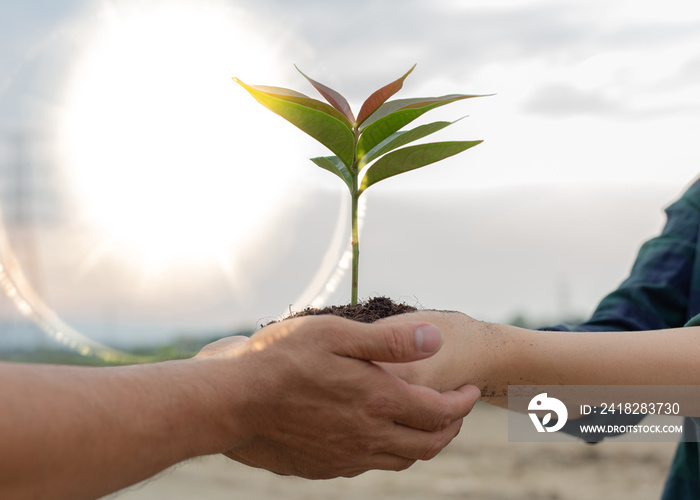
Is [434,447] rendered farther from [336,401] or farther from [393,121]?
[393,121]

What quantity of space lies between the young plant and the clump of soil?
0.03 metres

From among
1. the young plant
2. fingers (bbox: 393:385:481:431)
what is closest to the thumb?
fingers (bbox: 393:385:481:431)

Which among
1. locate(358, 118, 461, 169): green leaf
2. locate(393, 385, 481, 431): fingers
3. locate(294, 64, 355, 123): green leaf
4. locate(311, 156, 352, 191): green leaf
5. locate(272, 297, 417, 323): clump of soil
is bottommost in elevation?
locate(393, 385, 481, 431): fingers

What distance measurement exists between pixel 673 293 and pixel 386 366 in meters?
1.21

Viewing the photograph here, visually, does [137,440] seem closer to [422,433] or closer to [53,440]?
[53,440]

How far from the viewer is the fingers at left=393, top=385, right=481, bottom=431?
1150 mm

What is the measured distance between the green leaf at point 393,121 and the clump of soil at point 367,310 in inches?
14.1

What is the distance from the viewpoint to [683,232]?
191cm

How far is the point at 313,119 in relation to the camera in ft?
3.80

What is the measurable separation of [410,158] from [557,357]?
0.61 metres

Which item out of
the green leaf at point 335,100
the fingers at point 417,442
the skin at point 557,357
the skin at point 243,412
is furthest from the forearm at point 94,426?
the green leaf at point 335,100

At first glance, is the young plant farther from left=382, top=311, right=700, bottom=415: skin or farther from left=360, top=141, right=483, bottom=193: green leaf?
left=382, top=311, right=700, bottom=415: skin

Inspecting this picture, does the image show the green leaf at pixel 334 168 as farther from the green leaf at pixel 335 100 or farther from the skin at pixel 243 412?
the skin at pixel 243 412

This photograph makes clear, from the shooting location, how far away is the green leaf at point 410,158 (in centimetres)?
121
